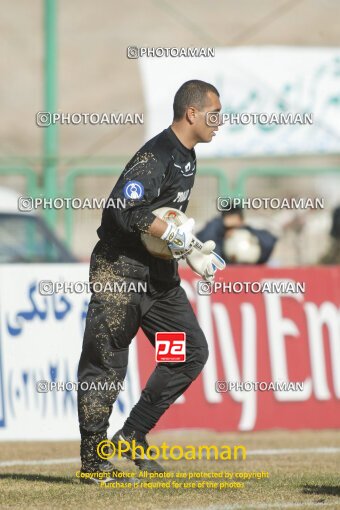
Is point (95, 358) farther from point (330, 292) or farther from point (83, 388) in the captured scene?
point (330, 292)

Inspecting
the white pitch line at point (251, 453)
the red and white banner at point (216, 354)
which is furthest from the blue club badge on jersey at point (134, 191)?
the red and white banner at point (216, 354)

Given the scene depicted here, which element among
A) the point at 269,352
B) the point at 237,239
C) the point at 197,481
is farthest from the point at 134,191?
the point at 237,239

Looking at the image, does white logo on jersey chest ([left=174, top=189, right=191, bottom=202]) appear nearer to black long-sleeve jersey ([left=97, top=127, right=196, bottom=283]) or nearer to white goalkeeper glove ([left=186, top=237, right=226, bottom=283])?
black long-sleeve jersey ([left=97, top=127, right=196, bottom=283])

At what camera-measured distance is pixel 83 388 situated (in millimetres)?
7328

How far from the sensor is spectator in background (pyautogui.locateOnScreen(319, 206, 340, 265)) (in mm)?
14492

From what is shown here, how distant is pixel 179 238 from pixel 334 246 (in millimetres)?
7939

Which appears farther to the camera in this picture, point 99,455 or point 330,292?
point 330,292

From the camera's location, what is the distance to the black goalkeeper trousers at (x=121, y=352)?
24.0 feet

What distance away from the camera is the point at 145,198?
701cm

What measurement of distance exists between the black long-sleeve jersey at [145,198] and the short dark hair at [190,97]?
0.15 m

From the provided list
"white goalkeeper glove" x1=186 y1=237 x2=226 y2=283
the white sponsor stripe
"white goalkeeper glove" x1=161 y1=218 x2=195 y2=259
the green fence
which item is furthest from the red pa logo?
the green fence

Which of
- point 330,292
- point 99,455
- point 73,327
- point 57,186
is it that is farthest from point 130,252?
point 57,186

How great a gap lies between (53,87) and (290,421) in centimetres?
566

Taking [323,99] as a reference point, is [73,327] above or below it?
below
